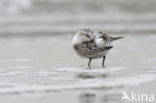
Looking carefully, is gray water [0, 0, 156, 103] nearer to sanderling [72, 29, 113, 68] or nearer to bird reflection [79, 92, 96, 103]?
bird reflection [79, 92, 96, 103]

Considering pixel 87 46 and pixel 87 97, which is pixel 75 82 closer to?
pixel 87 97

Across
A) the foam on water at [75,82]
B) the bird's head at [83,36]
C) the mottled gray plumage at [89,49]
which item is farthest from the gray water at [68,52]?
the bird's head at [83,36]

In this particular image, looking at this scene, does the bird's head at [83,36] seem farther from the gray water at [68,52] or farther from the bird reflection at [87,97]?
the bird reflection at [87,97]

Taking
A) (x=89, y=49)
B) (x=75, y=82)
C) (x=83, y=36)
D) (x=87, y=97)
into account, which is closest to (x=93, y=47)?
(x=89, y=49)

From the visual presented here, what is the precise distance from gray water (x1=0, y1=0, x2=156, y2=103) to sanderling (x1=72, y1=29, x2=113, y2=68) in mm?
243

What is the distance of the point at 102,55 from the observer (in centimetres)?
928

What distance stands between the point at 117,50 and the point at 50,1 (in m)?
9.68

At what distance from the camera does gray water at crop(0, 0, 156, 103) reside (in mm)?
7373

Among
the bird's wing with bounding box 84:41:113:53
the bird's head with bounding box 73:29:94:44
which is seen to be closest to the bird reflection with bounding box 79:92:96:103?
the bird's wing with bounding box 84:41:113:53

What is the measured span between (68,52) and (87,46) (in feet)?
7.40

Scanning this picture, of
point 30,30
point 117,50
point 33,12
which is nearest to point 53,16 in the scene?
point 33,12

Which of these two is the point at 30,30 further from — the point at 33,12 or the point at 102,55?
the point at 102,55

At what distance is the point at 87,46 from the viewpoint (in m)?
9.24

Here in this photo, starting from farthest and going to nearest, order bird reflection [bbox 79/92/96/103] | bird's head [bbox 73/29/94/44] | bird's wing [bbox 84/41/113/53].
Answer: bird's head [bbox 73/29/94/44] < bird's wing [bbox 84/41/113/53] < bird reflection [bbox 79/92/96/103]
